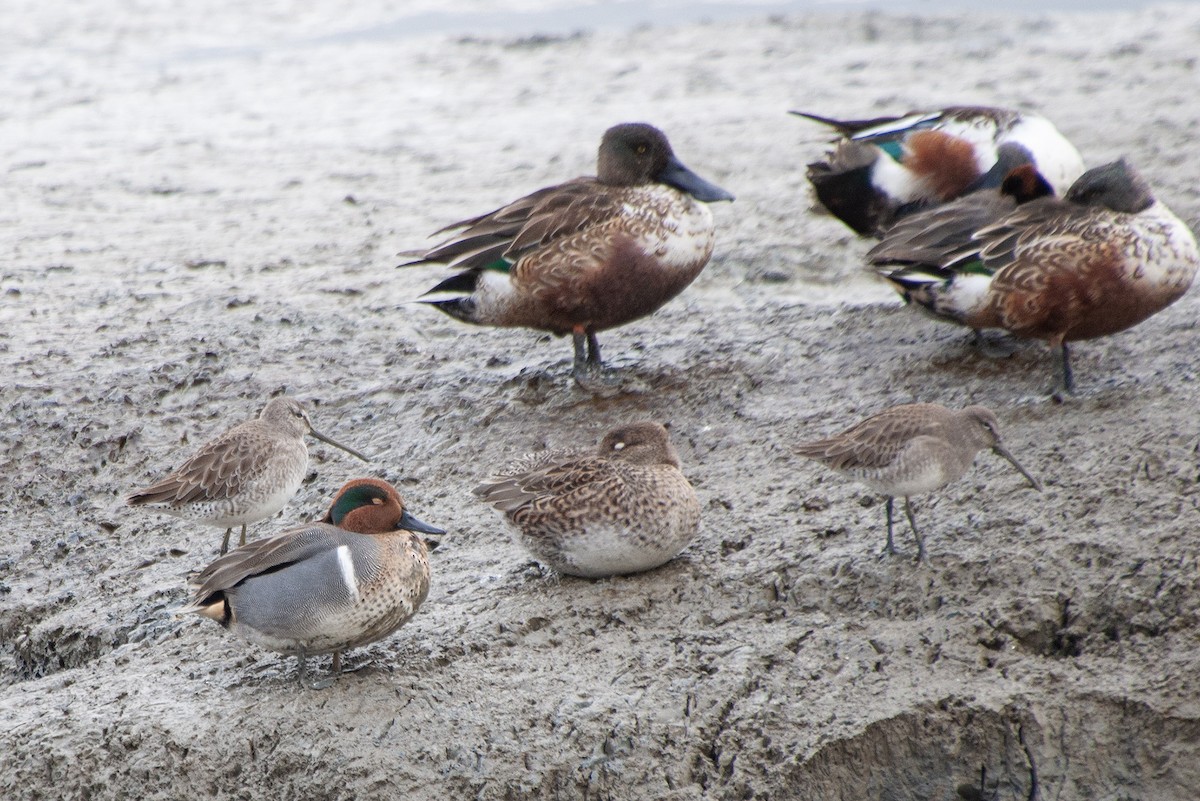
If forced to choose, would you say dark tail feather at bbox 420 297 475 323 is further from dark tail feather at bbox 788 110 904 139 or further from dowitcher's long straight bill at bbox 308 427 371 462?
dark tail feather at bbox 788 110 904 139

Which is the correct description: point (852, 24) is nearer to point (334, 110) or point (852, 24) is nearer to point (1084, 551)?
point (334, 110)

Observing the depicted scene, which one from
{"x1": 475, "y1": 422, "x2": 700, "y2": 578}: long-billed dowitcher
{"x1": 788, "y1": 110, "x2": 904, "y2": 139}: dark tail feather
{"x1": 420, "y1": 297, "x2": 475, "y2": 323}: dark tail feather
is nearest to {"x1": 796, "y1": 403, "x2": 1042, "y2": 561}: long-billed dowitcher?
{"x1": 475, "y1": 422, "x2": 700, "y2": 578}: long-billed dowitcher

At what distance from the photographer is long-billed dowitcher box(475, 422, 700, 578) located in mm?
4453

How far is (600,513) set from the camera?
4.45 m

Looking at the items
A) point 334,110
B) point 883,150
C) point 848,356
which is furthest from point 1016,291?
point 334,110

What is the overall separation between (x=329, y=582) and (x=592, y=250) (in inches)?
92.3

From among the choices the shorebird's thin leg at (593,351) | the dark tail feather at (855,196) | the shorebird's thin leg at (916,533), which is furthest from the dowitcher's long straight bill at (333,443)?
the dark tail feather at (855,196)

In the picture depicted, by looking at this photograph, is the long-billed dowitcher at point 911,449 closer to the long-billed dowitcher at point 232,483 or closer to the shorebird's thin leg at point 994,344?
the shorebird's thin leg at point 994,344

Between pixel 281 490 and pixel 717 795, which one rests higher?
pixel 281 490

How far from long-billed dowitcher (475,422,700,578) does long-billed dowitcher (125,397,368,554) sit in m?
0.81

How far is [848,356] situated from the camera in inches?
244

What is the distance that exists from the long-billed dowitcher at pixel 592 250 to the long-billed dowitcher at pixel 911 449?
170 centimetres

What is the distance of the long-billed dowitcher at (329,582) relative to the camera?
4004mm

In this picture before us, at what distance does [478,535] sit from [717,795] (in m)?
1.57
